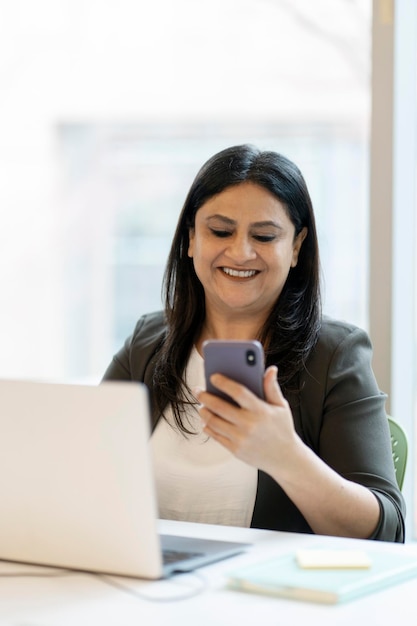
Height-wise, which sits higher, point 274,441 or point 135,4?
point 135,4

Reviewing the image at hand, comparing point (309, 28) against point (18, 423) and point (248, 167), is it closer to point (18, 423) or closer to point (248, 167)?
point (248, 167)

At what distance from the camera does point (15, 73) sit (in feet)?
18.7

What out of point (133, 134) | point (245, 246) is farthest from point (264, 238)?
point (133, 134)

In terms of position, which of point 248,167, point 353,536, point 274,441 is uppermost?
point 248,167

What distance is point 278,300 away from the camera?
7.19 ft

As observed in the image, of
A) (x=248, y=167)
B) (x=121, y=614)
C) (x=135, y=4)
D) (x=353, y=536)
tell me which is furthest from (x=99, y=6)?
(x=121, y=614)

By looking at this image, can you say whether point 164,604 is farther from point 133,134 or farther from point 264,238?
point 133,134

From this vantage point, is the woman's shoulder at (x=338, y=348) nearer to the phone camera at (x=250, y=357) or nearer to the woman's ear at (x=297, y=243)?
the woman's ear at (x=297, y=243)

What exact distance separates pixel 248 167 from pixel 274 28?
3019mm

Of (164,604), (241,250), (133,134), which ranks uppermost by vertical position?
(133,134)

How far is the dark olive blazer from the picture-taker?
1.87 m

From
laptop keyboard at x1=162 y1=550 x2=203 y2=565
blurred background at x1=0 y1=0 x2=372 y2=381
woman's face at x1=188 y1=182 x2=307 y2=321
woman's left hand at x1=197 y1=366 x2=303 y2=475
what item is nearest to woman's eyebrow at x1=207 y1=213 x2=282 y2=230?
woman's face at x1=188 y1=182 x2=307 y2=321

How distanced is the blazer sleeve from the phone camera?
0.48 m

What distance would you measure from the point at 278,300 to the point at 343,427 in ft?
1.22
